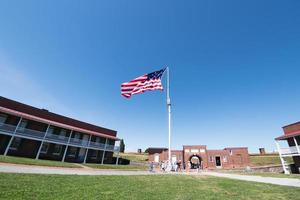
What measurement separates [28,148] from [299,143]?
3818 centimetres

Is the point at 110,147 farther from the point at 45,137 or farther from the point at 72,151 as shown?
the point at 45,137

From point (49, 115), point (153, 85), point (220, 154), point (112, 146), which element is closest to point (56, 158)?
point (49, 115)

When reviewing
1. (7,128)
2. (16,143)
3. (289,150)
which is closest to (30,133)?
(16,143)

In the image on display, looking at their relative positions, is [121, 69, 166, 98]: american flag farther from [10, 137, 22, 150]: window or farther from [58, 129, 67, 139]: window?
[10, 137, 22, 150]: window

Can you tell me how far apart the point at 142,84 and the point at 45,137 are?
56.0 feet

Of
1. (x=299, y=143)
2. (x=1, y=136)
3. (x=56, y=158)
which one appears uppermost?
(x=299, y=143)

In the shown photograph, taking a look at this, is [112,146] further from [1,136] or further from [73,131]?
[1,136]

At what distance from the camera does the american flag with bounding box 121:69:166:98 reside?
63.6ft

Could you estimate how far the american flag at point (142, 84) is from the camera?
1938 centimetres

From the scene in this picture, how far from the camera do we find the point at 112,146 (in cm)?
3700

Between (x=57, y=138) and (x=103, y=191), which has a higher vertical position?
(x=57, y=138)

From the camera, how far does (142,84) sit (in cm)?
2005

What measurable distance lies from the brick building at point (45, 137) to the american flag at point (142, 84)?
46.7ft

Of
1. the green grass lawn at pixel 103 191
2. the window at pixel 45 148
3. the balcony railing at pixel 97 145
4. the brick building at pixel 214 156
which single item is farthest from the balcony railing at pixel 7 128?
the brick building at pixel 214 156
